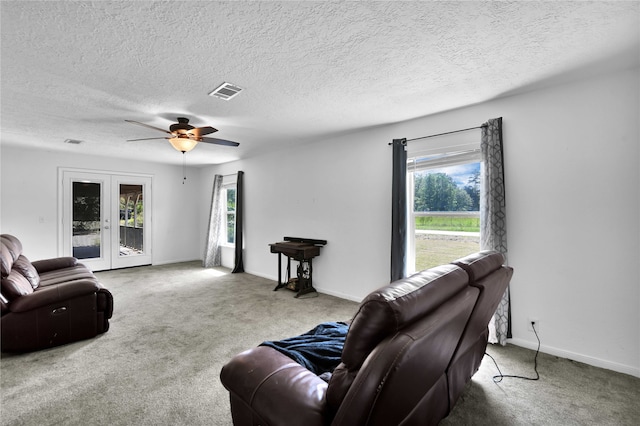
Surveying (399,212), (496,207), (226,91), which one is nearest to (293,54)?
(226,91)

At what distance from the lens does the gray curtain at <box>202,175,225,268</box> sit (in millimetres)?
6348

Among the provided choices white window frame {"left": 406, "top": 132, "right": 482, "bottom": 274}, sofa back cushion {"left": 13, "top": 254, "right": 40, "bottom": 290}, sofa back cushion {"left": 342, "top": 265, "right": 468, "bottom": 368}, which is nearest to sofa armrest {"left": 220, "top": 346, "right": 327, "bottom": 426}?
sofa back cushion {"left": 342, "top": 265, "right": 468, "bottom": 368}

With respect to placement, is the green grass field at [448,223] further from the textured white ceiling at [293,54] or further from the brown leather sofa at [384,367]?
the brown leather sofa at [384,367]

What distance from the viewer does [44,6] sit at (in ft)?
5.00

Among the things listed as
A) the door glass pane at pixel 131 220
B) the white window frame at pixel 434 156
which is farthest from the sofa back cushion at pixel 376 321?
the door glass pane at pixel 131 220

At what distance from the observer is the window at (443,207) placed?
123 inches

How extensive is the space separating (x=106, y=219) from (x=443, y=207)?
20.6ft

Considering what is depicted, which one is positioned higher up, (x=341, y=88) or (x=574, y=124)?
(x=341, y=88)

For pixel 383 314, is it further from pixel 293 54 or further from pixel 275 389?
pixel 293 54

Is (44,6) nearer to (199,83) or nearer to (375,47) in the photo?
(199,83)

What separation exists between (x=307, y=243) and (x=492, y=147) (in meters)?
2.80

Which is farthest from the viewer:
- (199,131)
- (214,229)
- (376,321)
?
(214,229)

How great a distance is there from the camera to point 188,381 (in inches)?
84.0

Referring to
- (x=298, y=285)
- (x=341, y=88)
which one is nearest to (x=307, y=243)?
(x=298, y=285)
